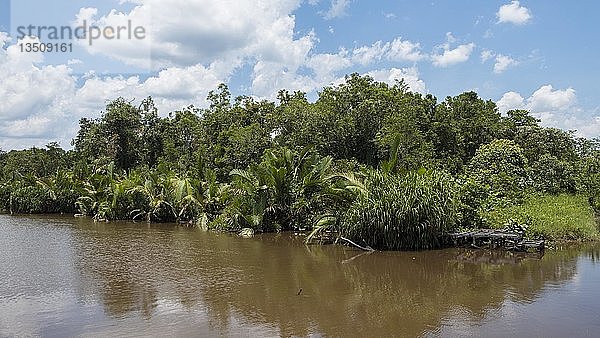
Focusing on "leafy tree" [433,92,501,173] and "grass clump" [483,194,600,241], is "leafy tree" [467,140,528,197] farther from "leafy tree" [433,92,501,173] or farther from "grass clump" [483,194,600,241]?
"leafy tree" [433,92,501,173]

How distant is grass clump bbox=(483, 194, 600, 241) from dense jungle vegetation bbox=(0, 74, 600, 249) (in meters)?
0.06

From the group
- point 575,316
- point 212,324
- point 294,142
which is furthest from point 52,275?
point 294,142

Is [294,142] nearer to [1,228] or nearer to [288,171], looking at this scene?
[288,171]

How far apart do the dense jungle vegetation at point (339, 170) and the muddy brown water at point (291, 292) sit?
5.41 ft

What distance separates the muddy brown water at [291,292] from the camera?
29.1 ft

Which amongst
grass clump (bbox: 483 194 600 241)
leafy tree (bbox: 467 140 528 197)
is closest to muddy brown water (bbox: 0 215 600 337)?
grass clump (bbox: 483 194 600 241)

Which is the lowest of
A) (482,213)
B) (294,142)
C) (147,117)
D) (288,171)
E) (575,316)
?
(575,316)

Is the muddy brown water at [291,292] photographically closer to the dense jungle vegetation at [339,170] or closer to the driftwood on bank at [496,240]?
the driftwood on bank at [496,240]

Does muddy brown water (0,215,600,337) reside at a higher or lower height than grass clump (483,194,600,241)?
lower

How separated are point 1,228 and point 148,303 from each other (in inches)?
769

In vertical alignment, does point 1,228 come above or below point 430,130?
below

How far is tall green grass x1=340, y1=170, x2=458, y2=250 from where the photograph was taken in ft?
50.7

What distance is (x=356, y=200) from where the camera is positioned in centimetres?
1664

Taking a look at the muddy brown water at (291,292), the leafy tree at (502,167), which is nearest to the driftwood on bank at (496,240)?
the muddy brown water at (291,292)
